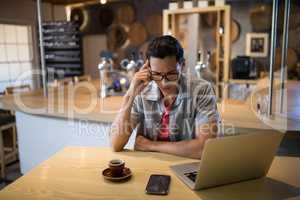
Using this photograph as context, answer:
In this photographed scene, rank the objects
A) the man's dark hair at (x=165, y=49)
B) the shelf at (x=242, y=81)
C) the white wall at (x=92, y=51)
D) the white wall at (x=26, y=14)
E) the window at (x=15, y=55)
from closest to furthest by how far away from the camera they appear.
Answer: the man's dark hair at (x=165, y=49) → the shelf at (x=242, y=81) → the white wall at (x=26, y=14) → the window at (x=15, y=55) → the white wall at (x=92, y=51)

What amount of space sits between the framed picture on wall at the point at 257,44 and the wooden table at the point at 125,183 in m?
3.72

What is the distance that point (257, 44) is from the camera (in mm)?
4723

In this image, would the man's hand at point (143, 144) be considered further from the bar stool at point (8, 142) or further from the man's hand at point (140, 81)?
the bar stool at point (8, 142)

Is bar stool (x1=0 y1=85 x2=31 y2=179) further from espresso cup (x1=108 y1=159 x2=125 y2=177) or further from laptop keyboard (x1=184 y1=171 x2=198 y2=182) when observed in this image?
laptop keyboard (x1=184 y1=171 x2=198 y2=182)

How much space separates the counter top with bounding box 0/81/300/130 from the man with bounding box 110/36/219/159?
24cm

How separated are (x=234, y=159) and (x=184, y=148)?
0.40 metres

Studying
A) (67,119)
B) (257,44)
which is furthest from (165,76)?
(257,44)

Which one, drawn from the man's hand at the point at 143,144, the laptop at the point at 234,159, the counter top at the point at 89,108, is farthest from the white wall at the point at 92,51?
the laptop at the point at 234,159

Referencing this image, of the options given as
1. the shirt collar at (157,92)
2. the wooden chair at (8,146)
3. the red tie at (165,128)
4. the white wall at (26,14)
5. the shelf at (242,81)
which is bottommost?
the wooden chair at (8,146)

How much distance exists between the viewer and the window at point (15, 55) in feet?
15.1

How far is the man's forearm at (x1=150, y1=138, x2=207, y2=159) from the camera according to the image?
53.8 inches

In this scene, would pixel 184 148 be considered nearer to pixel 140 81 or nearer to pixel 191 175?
pixel 191 175

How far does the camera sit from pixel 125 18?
18.2 feet

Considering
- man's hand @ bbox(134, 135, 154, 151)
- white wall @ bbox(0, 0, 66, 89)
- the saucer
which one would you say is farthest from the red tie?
white wall @ bbox(0, 0, 66, 89)
